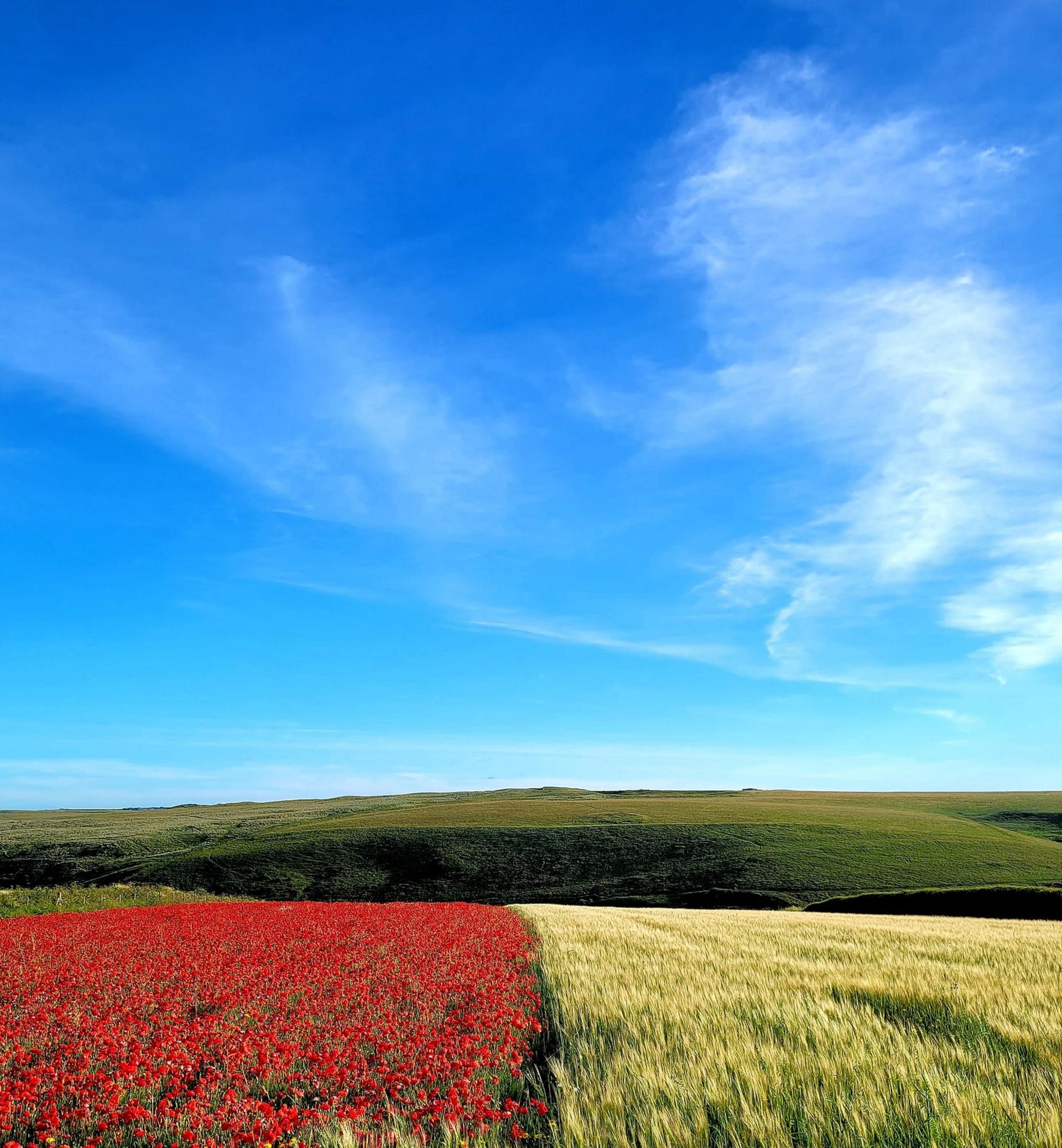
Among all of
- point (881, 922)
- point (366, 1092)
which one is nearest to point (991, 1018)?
point (366, 1092)

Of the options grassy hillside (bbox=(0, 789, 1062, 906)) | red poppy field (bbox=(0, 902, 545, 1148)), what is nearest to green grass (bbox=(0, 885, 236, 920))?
red poppy field (bbox=(0, 902, 545, 1148))

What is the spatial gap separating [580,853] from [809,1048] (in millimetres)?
66220

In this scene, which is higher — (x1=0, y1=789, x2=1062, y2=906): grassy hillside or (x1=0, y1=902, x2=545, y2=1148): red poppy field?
(x1=0, y1=902, x2=545, y2=1148): red poppy field

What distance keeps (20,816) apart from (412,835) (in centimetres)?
11982

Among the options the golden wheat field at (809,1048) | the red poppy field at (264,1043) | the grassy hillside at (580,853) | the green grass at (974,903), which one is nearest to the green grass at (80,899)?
the red poppy field at (264,1043)

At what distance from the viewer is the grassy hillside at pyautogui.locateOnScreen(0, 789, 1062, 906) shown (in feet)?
187

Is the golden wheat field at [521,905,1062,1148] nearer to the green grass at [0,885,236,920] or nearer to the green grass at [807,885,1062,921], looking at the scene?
the green grass at [807,885,1062,921]

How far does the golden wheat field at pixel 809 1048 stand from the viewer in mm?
4535

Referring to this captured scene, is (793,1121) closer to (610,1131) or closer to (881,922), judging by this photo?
(610,1131)

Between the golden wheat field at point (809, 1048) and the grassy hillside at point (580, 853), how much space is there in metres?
42.7

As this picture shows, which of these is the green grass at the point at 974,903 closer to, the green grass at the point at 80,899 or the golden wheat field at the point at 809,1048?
the golden wheat field at the point at 809,1048

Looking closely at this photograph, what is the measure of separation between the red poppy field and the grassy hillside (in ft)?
141

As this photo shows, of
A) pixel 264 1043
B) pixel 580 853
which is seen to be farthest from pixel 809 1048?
pixel 580 853

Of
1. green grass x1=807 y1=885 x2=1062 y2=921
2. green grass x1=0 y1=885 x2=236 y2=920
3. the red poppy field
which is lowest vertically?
green grass x1=807 y1=885 x2=1062 y2=921
